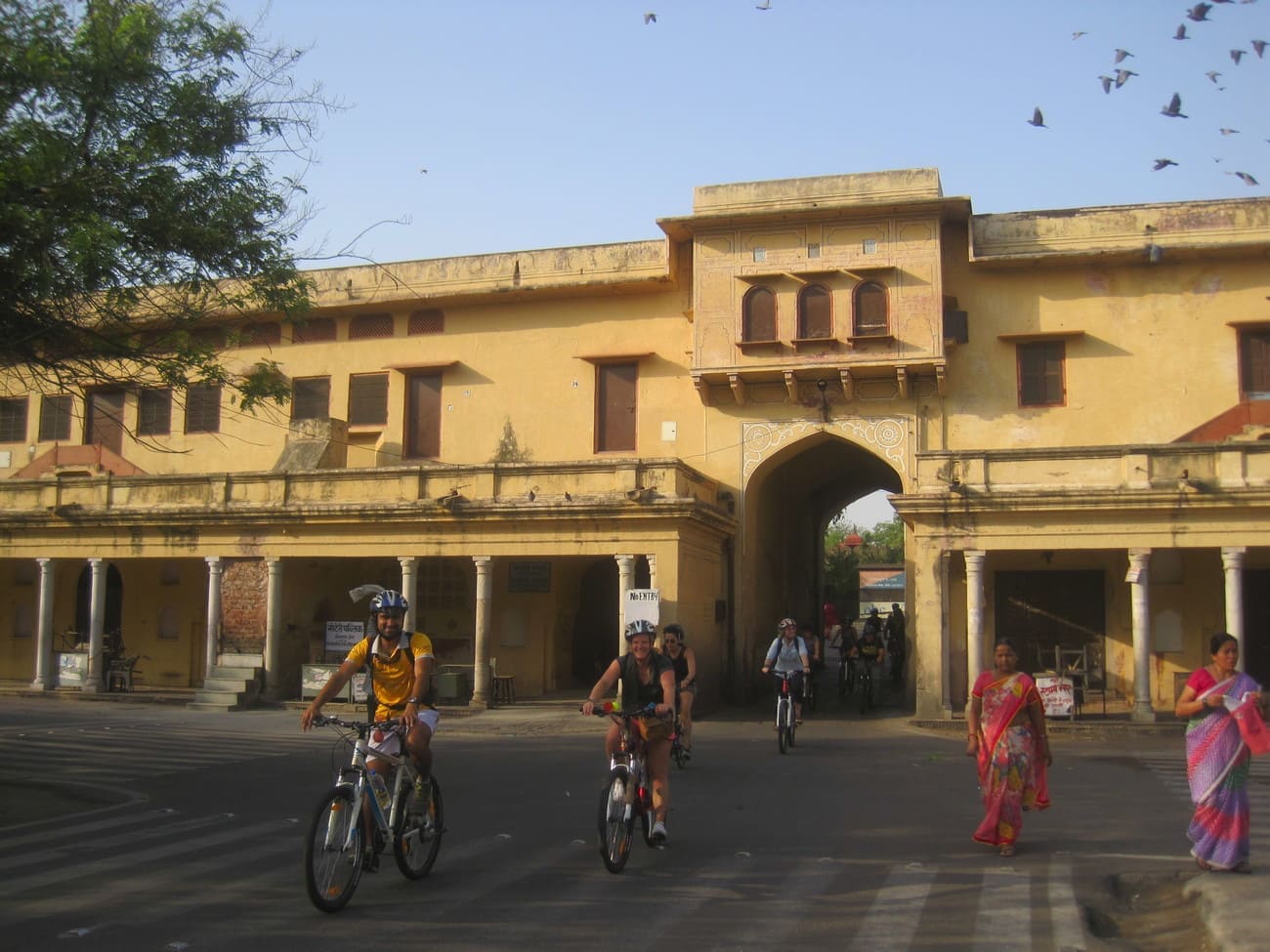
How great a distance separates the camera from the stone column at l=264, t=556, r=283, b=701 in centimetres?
2545

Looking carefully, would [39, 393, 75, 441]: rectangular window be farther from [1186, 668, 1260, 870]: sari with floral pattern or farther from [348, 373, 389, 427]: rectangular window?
[1186, 668, 1260, 870]: sari with floral pattern

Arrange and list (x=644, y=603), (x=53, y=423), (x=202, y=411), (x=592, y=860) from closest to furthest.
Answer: (x=592, y=860) → (x=644, y=603) → (x=202, y=411) → (x=53, y=423)

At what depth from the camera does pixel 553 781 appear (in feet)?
43.7

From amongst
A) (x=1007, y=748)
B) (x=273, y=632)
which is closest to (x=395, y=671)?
(x=1007, y=748)

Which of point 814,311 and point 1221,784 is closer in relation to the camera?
point 1221,784

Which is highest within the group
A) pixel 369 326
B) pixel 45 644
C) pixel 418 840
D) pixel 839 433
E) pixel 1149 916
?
pixel 369 326

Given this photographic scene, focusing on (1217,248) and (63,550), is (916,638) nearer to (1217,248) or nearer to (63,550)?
(1217,248)

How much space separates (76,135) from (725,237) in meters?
16.2

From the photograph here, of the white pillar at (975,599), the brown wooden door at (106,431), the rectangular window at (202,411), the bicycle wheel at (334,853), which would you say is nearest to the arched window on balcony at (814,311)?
the white pillar at (975,599)

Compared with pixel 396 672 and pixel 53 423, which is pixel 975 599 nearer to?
pixel 396 672

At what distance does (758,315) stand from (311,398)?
37.1 ft

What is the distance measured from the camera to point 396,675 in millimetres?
7898

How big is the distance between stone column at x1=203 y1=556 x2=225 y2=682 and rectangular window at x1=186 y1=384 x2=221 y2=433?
574 centimetres

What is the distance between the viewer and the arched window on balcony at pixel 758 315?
25859 mm
